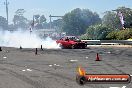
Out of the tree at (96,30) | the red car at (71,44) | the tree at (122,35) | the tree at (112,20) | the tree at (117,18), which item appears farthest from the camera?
the tree at (112,20)

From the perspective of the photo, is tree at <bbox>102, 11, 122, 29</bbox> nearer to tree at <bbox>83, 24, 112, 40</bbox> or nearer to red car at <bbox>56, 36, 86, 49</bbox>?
tree at <bbox>83, 24, 112, 40</bbox>

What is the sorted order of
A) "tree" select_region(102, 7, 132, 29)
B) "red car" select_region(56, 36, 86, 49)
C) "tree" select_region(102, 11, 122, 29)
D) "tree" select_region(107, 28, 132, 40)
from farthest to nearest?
"tree" select_region(102, 11, 122, 29) < "tree" select_region(102, 7, 132, 29) < "tree" select_region(107, 28, 132, 40) < "red car" select_region(56, 36, 86, 49)

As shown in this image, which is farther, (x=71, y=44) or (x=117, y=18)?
(x=117, y=18)

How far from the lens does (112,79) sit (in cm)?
629

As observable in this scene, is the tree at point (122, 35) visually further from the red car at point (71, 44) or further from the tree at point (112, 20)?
the tree at point (112, 20)

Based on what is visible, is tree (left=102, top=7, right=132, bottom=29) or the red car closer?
the red car

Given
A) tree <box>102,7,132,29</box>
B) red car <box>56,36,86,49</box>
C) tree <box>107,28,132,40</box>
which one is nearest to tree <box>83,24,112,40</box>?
tree <box>102,7,132,29</box>

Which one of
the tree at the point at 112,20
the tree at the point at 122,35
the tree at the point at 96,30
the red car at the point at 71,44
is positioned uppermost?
the tree at the point at 112,20

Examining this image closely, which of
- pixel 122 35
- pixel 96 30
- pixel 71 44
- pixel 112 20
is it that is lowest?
pixel 71 44

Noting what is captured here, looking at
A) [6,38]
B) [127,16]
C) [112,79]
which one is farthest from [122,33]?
[127,16]

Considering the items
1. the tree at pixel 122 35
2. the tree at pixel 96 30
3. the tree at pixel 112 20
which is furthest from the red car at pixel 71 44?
the tree at pixel 112 20

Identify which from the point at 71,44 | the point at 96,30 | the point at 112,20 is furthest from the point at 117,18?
the point at 71,44

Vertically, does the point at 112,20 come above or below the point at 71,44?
above

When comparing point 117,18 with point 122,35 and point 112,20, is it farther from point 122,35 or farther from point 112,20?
point 122,35
